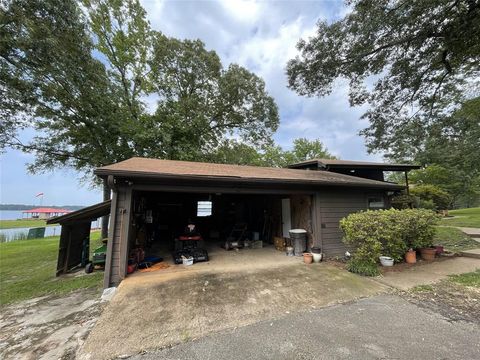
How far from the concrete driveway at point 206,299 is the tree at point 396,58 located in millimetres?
6921

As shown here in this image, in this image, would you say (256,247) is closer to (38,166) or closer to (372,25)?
(372,25)

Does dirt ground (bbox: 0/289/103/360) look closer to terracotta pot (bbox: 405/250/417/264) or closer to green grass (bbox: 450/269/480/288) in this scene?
green grass (bbox: 450/269/480/288)

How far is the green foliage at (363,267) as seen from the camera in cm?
493

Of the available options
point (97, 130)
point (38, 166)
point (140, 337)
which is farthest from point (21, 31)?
point (140, 337)

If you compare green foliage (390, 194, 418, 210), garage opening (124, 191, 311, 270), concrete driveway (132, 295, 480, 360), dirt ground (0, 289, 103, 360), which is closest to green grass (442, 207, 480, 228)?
green foliage (390, 194, 418, 210)

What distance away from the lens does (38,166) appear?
37.3ft

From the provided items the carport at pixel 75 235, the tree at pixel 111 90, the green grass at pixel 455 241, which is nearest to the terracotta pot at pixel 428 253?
the green grass at pixel 455 241

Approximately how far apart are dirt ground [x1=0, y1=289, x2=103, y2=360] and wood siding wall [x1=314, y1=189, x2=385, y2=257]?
19.0 ft

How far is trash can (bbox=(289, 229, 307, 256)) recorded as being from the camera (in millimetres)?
6902

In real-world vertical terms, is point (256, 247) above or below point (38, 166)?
below

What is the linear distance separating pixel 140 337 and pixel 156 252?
5284 mm

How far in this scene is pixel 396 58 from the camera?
7363 millimetres

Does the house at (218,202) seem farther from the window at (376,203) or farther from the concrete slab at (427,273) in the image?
the concrete slab at (427,273)

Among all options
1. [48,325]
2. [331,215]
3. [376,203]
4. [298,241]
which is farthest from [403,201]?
[48,325]
